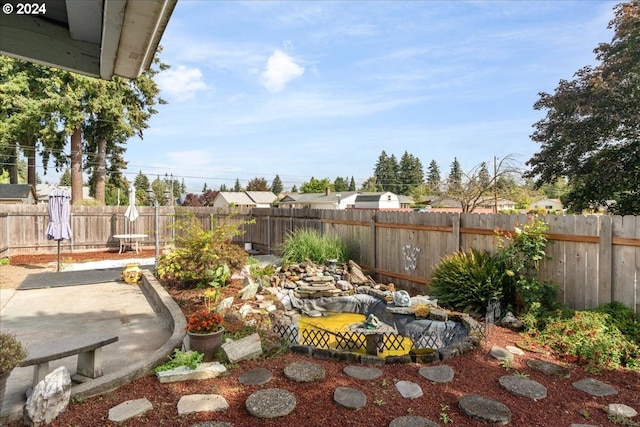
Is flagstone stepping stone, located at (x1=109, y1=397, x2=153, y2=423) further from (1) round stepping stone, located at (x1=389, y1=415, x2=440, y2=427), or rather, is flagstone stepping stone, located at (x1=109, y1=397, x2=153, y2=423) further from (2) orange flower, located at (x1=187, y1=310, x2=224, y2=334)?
(1) round stepping stone, located at (x1=389, y1=415, x2=440, y2=427)

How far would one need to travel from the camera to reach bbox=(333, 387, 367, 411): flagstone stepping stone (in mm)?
2679

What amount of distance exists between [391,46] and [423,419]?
315 inches

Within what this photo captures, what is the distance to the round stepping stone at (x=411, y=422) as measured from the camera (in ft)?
8.04

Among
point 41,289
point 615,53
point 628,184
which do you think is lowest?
point 41,289

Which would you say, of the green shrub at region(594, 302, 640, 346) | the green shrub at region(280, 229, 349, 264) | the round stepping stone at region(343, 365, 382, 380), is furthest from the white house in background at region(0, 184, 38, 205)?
the green shrub at region(594, 302, 640, 346)

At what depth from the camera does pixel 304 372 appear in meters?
3.18

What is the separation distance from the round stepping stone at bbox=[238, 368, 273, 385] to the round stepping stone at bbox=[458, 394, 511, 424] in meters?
1.52

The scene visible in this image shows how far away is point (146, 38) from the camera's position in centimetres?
137

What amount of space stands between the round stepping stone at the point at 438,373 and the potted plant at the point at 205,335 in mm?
1880

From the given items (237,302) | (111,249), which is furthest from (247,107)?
(237,302)

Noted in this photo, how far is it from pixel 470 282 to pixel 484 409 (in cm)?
273

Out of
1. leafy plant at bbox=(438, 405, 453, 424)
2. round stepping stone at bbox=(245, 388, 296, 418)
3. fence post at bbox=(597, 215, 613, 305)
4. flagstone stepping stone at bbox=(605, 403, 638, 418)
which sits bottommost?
flagstone stepping stone at bbox=(605, 403, 638, 418)

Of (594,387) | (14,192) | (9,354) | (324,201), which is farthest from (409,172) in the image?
(9,354)

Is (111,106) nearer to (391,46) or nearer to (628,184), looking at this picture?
(391,46)
